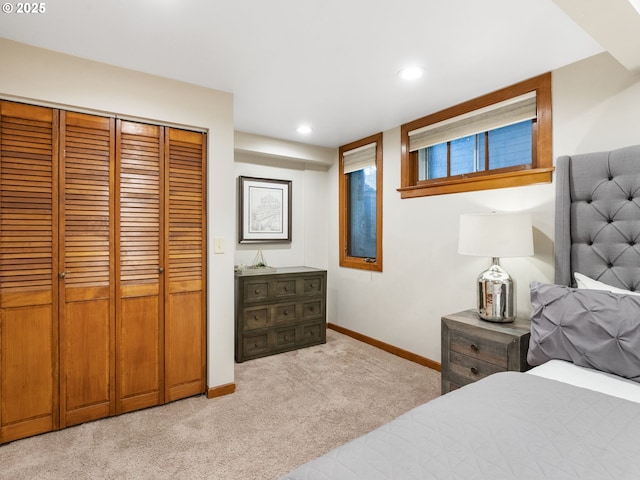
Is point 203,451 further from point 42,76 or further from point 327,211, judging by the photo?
point 327,211

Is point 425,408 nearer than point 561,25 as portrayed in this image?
Yes

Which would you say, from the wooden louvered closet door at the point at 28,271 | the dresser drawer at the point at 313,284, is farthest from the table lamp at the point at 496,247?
the wooden louvered closet door at the point at 28,271

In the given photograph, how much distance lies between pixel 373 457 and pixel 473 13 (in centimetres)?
203

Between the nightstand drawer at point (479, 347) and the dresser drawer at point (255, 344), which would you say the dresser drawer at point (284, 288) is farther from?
the nightstand drawer at point (479, 347)

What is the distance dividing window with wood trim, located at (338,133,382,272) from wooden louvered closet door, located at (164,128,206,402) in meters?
1.96

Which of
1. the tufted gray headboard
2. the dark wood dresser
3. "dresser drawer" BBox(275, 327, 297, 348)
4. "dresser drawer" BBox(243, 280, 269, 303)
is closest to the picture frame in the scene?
the dark wood dresser

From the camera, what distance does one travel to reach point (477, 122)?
9.36 ft

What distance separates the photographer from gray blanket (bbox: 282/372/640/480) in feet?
2.71

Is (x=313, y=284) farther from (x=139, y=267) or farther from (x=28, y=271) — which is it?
(x=28, y=271)

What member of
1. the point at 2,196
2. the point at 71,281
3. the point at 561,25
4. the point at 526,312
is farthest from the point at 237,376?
the point at 561,25

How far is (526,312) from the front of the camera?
255 cm

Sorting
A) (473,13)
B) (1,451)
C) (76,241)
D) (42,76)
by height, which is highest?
(473,13)

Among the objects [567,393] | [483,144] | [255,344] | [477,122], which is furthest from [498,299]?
[255,344]

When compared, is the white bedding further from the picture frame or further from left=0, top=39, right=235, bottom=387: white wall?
the picture frame
